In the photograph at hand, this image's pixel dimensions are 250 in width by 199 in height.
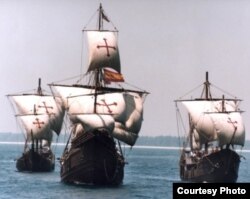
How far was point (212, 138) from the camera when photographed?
220ft

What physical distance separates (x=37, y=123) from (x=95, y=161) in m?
20.7

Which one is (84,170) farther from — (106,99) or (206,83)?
(206,83)

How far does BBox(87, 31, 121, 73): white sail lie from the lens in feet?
205

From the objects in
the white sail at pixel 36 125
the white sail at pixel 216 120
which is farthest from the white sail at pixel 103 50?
the white sail at pixel 36 125

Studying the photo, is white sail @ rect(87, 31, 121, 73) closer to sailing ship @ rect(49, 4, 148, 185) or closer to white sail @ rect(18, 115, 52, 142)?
sailing ship @ rect(49, 4, 148, 185)

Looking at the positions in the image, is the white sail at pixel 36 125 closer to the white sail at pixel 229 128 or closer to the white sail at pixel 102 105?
the white sail at pixel 102 105

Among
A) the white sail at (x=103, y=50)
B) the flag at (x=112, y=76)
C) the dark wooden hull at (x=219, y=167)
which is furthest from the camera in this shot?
the flag at (x=112, y=76)

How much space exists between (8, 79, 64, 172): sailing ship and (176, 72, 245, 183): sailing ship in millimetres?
12946

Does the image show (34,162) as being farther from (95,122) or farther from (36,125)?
(95,122)

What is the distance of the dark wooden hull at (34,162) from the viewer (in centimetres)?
7594

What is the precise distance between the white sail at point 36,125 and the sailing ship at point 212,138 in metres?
13.6

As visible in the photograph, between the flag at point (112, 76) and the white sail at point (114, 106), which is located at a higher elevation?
the flag at point (112, 76)

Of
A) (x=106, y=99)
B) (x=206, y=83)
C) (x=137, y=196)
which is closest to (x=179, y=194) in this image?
(x=137, y=196)

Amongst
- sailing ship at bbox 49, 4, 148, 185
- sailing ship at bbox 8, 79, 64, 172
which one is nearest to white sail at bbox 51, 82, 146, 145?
sailing ship at bbox 49, 4, 148, 185
